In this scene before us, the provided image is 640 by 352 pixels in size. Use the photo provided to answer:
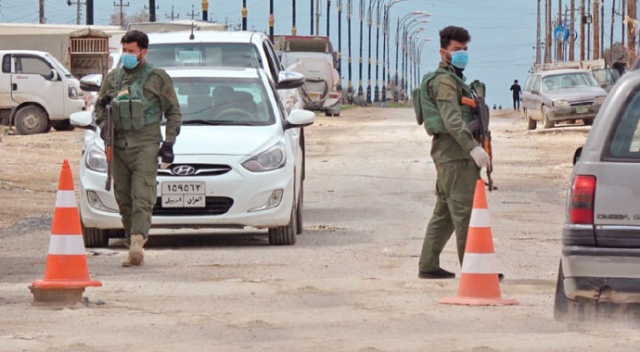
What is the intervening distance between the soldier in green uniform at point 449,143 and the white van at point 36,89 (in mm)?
28802

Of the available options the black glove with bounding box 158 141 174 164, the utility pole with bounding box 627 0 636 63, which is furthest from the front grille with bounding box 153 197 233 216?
the utility pole with bounding box 627 0 636 63

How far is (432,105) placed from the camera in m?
11.5

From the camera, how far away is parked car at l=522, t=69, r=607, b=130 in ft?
135

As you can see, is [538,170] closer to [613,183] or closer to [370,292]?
[370,292]

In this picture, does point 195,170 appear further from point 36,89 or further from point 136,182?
point 36,89

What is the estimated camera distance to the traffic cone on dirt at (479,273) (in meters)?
10.0

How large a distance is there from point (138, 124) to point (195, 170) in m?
1.42

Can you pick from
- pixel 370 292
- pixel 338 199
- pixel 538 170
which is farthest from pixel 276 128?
pixel 538 170

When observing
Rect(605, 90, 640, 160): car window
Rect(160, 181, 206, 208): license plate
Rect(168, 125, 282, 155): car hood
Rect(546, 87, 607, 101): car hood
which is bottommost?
Rect(546, 87, 607, 101): car hood

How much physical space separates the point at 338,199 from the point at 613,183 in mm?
12989

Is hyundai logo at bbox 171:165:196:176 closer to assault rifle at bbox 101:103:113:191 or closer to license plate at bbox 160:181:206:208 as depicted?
license plate at bbox 160:181:206:208

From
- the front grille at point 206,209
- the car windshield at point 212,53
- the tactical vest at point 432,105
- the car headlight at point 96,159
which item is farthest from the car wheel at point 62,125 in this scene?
the tactical vest at point 432,105

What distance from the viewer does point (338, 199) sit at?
68.4ft

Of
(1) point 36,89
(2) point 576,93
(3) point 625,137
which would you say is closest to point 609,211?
(3) point 625,137
